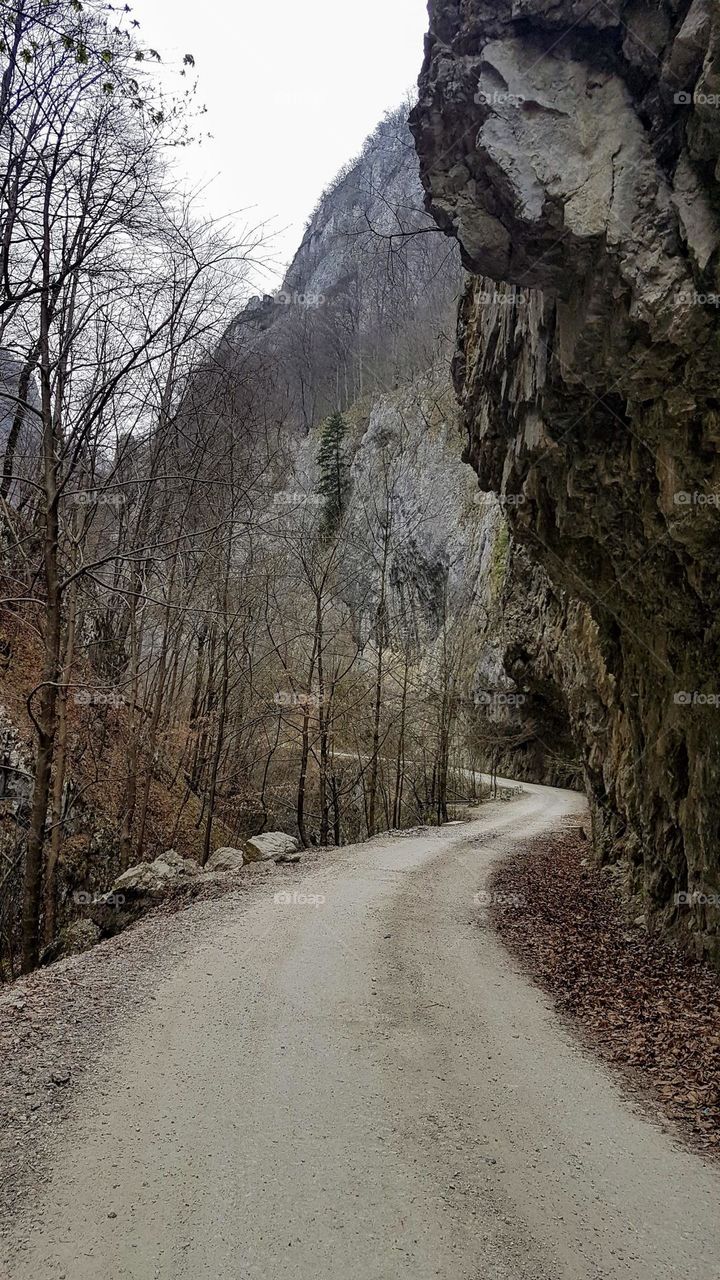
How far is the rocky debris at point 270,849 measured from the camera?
455 inches

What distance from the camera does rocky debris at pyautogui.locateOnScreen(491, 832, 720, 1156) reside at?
4.55m

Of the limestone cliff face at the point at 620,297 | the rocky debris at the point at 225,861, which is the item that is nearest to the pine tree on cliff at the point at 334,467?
the rocky debris at the point at 225,861

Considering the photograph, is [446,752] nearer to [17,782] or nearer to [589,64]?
[17,782]

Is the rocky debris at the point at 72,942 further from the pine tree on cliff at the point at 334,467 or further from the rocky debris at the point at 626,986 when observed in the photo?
the pine tree on cliff at the point at 334,467

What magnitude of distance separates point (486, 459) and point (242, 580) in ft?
24.2

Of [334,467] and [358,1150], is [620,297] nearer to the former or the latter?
[358,1150]

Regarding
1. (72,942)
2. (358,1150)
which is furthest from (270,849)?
(358,1150)

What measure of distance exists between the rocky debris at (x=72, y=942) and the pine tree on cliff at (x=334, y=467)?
35.9 m

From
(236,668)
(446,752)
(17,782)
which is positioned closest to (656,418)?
(17,782)

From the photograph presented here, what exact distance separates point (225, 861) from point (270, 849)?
34.3 inches

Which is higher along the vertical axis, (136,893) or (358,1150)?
(358,1150)

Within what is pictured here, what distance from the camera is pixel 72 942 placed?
889 centimetres

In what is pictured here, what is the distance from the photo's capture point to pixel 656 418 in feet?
17.8

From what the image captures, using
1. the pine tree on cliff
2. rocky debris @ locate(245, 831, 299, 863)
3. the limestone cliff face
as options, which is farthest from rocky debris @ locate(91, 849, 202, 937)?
the pine tree on cliff
